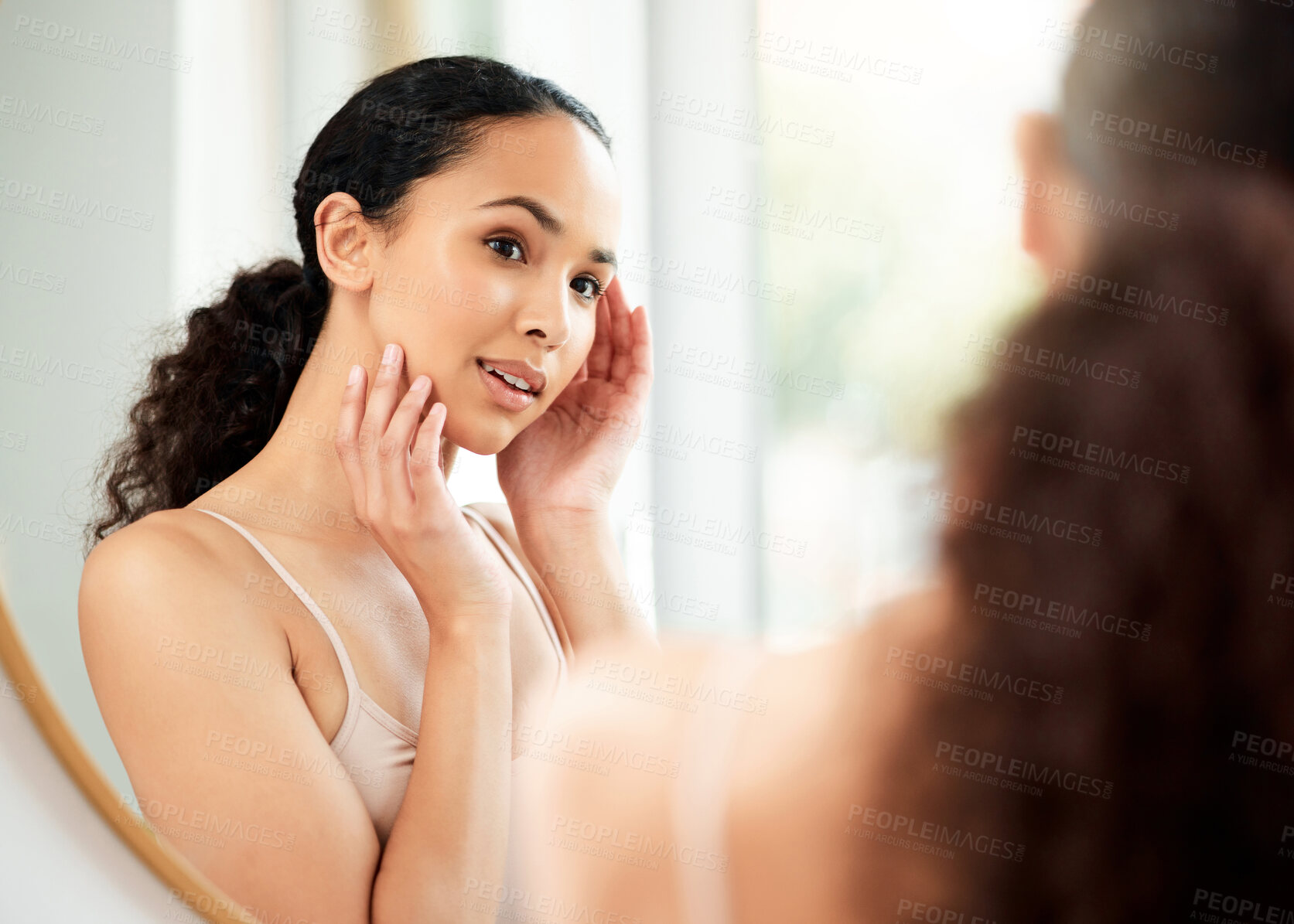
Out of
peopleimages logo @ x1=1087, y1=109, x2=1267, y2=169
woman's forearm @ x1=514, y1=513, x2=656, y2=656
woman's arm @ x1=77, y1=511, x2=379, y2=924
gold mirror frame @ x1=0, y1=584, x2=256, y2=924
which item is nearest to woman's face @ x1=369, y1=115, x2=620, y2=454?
woman's forearm @ x1=514, y1=513, x2=656, y2=656

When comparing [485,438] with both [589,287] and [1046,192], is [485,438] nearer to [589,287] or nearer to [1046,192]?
[589,287]

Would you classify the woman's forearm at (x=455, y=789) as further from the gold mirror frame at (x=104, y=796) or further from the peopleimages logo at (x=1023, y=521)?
the peopleimages logo at (x=1023, y=521)

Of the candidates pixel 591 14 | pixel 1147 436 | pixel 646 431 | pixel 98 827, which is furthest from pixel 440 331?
pixel 1147 436

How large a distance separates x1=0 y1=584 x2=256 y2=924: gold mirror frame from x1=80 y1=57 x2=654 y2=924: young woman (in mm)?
16

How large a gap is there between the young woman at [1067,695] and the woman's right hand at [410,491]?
0.14 meters

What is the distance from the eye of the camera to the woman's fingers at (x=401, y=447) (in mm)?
677

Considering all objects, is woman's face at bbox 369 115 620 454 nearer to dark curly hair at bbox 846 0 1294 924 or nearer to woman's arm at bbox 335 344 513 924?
woman's arm at bbox 335 344 513 924

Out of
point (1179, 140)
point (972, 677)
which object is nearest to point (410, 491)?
point (972, 677)

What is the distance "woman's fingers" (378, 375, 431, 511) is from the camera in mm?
677

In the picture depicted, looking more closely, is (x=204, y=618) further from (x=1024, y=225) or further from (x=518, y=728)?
(x=1024, y=225)

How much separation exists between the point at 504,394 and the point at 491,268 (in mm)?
97

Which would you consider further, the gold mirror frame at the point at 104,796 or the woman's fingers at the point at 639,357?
the woman's fingers at the point at 639,357

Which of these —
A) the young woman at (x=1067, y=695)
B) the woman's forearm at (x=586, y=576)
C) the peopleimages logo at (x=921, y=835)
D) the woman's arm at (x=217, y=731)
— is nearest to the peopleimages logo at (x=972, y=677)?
the young woman at (x=1067, y=695)

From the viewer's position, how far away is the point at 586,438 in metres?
0.80
